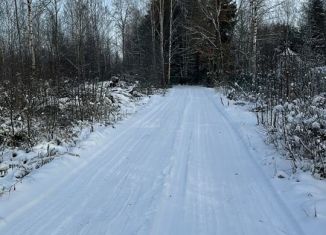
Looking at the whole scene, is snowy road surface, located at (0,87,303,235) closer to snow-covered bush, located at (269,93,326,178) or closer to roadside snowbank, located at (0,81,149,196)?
roadside snowbank, located at (0,81,149,196)

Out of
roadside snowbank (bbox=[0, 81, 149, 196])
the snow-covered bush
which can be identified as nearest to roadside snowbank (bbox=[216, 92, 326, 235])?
the snow-covered bush

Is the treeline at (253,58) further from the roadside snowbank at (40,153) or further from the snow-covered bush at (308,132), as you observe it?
the roadside snowbank at (40,153)

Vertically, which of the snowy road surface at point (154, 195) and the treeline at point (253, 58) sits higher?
the treeline at point (253, 58)

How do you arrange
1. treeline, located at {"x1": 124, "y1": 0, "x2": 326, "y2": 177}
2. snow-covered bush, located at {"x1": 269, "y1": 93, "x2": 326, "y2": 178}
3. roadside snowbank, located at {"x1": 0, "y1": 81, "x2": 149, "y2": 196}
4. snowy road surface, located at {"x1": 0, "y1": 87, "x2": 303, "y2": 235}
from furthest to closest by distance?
treeline, located at {"x1": 124, "y1": 0, "x2": 326, "y2": 177}, roadside snowbank, located at {"x1": 0, "y1": 81, "x2": 149, "y2": 196}, snow-covered bush, located at {"x1": 269, "y1": 93, "x2": 326, "y2": 178}, snowy road surface, located at {"x1": 0, "y1": 87, "x2": 303, "y2": 235}

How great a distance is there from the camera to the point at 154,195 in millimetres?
6020

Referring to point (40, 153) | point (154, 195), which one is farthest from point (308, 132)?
point (40, 153)

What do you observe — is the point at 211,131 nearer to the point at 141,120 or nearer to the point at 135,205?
the point at 141,120

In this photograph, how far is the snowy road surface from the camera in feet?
16.1

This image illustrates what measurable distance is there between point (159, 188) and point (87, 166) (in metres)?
2.11

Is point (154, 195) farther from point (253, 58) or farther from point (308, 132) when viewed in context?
point (253, 58)

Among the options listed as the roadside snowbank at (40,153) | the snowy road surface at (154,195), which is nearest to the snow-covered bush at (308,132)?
the snowy road surface at (154,195)

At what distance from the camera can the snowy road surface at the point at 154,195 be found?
4914 millimetres

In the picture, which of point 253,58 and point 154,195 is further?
point 253,58

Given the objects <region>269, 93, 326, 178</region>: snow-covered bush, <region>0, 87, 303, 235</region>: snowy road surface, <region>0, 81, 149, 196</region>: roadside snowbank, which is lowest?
<region>0, 87, 303, 235</region>: snowy road surface
